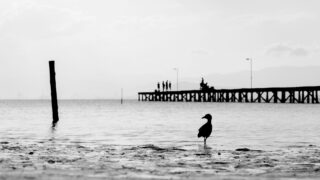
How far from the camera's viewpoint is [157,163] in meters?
11.8

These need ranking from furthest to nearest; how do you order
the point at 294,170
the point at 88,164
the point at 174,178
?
the point at 88,164 → the point at 294,170 → the point at 174,178

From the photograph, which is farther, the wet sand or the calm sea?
the calm sea

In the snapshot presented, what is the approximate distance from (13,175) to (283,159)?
6627 mm

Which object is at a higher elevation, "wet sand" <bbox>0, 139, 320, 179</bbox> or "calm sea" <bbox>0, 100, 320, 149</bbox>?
"wet sand" <bbox>0, 139, 320, 179</bbox>

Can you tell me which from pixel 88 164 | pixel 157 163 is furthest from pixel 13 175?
pixel 157 163

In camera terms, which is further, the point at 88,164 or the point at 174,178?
the point at 88,164

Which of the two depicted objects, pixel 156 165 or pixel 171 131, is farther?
pixel 171 131

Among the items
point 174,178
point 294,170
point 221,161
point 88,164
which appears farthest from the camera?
point 221,161

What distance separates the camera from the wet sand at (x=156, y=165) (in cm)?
950

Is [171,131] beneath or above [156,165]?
beneath

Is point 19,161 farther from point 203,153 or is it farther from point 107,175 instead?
point 203,153

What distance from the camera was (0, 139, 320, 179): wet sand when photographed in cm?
950

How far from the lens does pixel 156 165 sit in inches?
448

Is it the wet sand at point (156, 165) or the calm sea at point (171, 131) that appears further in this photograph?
the calm sea at point (171, 131)
